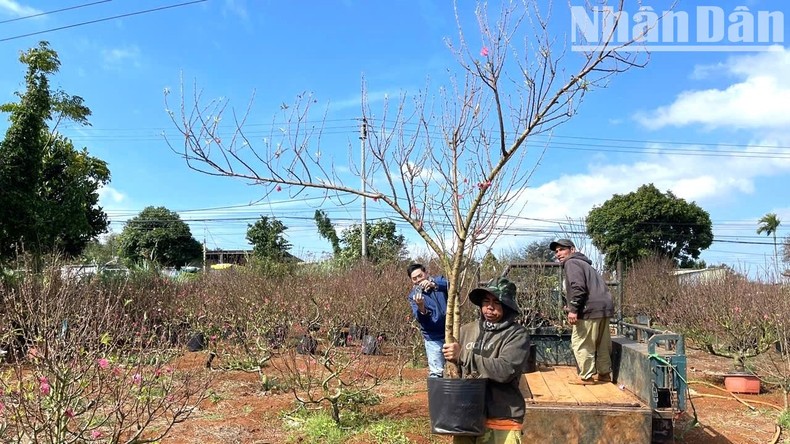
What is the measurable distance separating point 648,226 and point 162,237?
28.7 meters

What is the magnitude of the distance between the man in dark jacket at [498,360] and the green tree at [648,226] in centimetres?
2583

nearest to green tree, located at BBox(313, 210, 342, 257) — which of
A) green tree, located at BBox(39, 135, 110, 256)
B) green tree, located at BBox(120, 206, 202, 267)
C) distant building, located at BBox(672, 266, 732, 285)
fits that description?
green tree, located at BBox(39, 135, 110, 256)

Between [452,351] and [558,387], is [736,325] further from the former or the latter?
[452,351]

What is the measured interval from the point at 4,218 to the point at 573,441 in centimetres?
1006

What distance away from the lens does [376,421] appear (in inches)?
219

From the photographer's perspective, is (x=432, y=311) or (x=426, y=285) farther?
(x=432, y=311)

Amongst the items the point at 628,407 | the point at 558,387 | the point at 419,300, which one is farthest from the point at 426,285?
the point at 628,407

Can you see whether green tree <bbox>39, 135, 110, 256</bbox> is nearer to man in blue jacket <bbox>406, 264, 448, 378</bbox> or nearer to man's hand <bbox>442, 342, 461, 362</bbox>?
man in blue jacket <bbox>406, 264, 448, 378</bbox>

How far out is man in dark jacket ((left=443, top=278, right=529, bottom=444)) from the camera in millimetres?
2922

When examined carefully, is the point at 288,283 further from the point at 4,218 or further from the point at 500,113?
the point at 500,113

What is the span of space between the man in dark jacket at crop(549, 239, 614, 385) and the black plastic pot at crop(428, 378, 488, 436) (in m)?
2.44

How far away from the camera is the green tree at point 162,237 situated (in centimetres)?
3819

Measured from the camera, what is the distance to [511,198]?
349 cm

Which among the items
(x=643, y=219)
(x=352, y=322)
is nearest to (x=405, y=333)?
(x=352, y=322)
